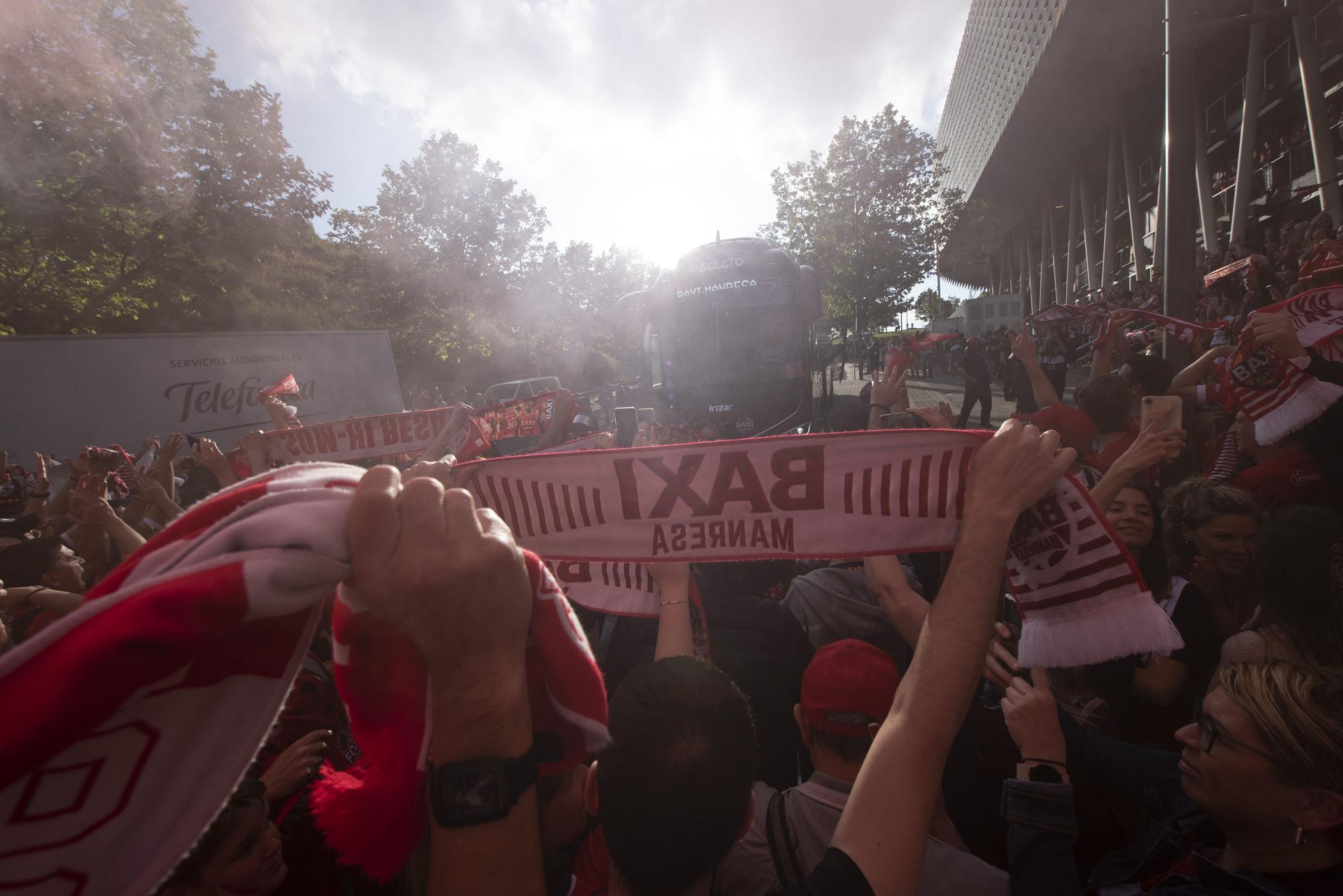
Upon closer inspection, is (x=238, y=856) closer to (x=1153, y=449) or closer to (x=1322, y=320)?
(x=1153, y=449)

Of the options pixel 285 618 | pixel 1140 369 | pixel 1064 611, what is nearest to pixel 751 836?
pixel 1064 611

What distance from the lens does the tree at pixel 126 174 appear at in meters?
13.4

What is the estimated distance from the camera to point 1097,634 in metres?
1.53

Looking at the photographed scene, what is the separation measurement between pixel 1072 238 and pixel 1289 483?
36.0 metres

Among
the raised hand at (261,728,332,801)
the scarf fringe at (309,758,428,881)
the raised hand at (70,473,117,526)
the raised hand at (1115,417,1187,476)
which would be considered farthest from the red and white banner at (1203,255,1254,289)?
the raised hand at (70,473,117,526)

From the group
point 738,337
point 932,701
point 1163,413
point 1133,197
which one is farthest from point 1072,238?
point 932,701

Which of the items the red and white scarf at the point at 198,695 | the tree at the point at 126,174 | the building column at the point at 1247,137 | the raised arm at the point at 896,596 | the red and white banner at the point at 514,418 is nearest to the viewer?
the red and white scarf at the point at 198,695

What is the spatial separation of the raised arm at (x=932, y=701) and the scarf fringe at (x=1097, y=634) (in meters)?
0.57

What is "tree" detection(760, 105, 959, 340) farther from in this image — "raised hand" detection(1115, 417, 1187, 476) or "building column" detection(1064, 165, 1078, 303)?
"raised hand" detection(1115, 417, 1187, 476)

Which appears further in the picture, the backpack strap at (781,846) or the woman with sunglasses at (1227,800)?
the backpack strap at (781,846)

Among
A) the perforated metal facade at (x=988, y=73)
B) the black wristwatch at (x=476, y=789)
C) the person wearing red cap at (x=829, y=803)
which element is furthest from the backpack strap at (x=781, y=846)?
the perforated metal facade at (x=988, y=73)

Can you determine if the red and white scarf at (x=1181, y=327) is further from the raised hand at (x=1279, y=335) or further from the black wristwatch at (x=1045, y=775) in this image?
the black wristwatch at (x=1045, y=775)

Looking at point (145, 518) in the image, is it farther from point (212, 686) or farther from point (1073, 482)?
point (1073, 482)

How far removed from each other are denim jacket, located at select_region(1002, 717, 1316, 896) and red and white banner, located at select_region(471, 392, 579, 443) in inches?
158
